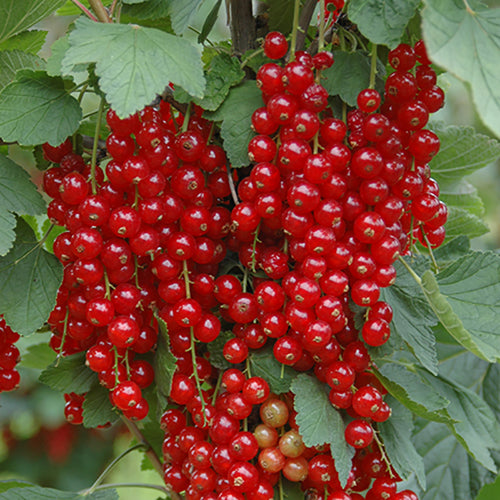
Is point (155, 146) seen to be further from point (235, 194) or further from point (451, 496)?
point (451, 496)

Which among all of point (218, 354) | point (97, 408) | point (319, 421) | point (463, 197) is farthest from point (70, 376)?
point (463, 197)

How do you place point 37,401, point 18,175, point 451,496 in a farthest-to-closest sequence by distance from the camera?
point 37,401 < point 451,496 < point 18,175

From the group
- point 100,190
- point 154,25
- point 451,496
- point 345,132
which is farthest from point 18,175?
point 451,496

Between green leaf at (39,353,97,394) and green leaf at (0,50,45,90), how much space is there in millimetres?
290

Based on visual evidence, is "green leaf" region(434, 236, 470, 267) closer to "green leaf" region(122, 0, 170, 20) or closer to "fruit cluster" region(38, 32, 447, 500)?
"fruit cluster" region(38, 32, 447, 500)

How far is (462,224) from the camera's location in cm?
84

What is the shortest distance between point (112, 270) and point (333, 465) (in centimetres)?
26

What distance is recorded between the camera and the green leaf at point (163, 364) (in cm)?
55

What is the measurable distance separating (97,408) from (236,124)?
1.06 feet

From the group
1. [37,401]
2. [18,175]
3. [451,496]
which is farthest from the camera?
[37,401]

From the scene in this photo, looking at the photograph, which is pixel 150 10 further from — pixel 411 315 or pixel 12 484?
pixel 12 484

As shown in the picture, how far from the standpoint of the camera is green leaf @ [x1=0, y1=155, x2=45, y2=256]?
0.60 m

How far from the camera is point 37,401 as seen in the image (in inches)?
66.2

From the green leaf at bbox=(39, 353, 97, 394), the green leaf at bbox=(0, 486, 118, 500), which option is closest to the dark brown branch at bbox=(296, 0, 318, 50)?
the green leaf at bbox=(39, 353, 97, 394)
